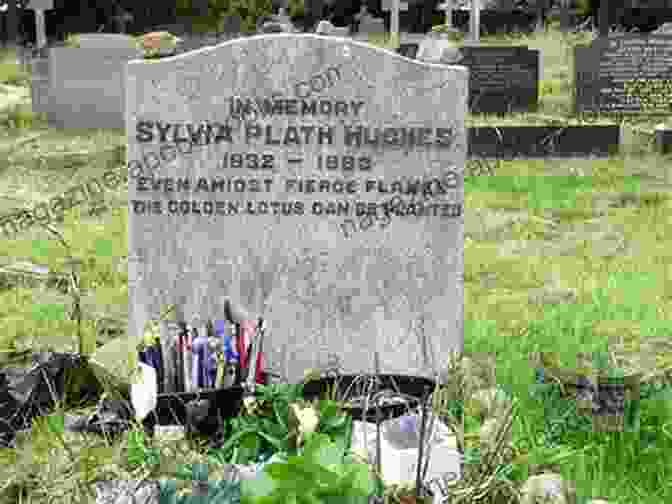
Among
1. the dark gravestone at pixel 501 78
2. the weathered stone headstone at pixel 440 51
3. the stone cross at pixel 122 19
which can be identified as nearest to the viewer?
the weathered stone headstone at pixel 440 51

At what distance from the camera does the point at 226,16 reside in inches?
953

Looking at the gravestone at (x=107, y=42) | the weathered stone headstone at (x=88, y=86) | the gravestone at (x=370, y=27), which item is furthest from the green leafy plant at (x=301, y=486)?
the gravestone at (x=370, y=27)

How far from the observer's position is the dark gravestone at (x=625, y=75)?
12203 millimetres

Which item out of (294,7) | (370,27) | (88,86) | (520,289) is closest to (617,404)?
(520,289)

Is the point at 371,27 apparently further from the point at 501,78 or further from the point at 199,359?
the point at 199,359

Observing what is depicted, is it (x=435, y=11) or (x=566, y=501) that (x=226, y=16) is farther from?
(x=566, y=501)

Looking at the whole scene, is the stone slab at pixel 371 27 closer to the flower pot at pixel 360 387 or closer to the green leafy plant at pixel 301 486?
the flower pot at pixel 360 387

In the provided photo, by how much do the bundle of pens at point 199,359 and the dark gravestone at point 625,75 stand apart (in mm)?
9555

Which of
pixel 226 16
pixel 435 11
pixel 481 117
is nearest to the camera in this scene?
pixel 481 117

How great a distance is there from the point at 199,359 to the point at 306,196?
885 millimetres

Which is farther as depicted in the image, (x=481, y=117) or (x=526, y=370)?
(x=481, y=117)

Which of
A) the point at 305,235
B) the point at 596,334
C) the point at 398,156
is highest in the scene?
the point at 398,156

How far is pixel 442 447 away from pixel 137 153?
1664 mm

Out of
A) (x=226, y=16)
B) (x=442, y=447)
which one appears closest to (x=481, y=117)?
(x=442, y=447)
